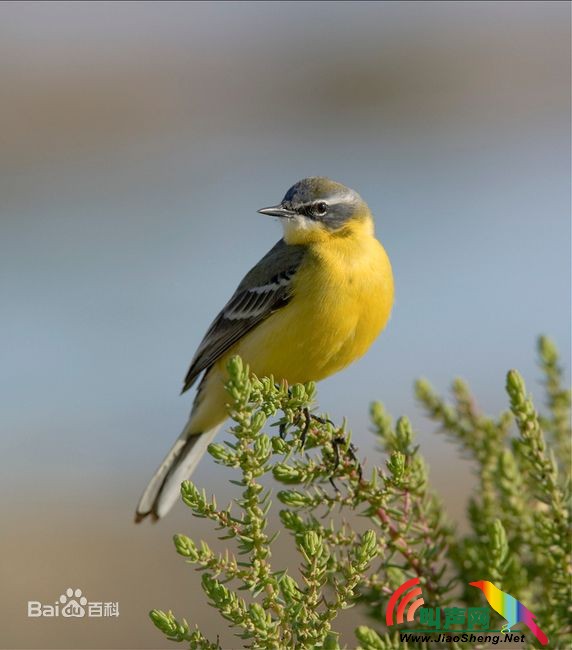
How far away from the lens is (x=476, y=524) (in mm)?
2883

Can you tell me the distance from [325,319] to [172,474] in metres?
1.13

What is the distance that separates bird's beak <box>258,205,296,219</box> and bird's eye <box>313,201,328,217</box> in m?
0.12

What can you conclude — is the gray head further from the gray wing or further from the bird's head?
the gray wing

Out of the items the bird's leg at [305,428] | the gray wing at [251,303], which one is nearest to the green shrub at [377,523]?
the bird's leg at [305,428]

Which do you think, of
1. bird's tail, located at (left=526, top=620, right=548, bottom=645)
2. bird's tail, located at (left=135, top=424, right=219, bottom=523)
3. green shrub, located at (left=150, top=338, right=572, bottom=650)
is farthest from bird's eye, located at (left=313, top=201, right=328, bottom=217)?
bird's tail, located at (left=526, top=620, right=548, bottom=645)

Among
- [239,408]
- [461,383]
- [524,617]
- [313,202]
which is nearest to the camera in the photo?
[239,408]

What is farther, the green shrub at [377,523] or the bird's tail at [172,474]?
the bird's tail at [172,474]

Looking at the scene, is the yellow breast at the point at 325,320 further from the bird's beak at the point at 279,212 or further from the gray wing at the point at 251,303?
the bird's beak at the point at 279,212

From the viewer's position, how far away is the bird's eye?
4617 mm

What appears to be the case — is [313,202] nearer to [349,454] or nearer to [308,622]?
[349,454]

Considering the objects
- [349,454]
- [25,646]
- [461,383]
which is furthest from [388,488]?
[25,646]

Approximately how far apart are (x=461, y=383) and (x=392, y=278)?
1184 mm

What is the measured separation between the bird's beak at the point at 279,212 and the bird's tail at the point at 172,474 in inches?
Result: 45.4

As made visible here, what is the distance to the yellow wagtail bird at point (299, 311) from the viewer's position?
Answer: 3975 mm
